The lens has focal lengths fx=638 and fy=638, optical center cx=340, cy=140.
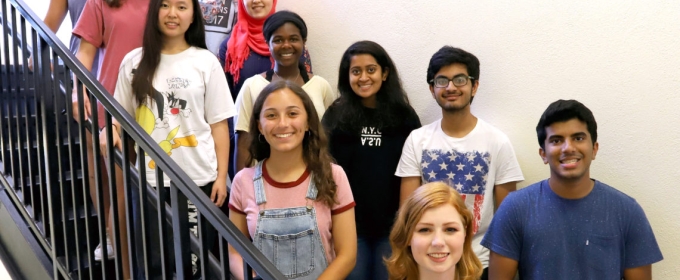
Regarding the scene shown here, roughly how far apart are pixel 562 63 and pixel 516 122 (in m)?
0.31

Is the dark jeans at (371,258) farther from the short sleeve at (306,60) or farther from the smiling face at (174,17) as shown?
the smiling face at (174,17)

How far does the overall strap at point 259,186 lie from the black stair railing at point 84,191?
205 mm

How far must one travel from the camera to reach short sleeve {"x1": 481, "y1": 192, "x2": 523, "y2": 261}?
2223 millimetres

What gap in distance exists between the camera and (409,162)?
8.43 ft

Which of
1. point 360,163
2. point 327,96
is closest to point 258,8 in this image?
point 327,96

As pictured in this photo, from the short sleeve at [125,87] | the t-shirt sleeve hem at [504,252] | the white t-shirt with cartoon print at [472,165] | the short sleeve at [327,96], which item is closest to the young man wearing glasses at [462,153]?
the white t-shirt with cartoon print at [472,165]

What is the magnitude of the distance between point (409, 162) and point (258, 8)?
1.14m

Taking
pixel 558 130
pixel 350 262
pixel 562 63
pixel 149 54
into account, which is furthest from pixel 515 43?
pixel 149 54

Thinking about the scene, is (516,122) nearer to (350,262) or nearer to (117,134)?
(350,262)

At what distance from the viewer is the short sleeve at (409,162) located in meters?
2.56

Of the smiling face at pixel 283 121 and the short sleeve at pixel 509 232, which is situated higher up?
the smiling face at pixel 283 121

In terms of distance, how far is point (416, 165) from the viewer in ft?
8.41

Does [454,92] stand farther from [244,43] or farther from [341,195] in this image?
[244,43]

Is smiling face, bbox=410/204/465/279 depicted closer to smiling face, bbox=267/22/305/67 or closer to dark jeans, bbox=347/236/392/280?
dark jeans, bbox=347/236/392/280
